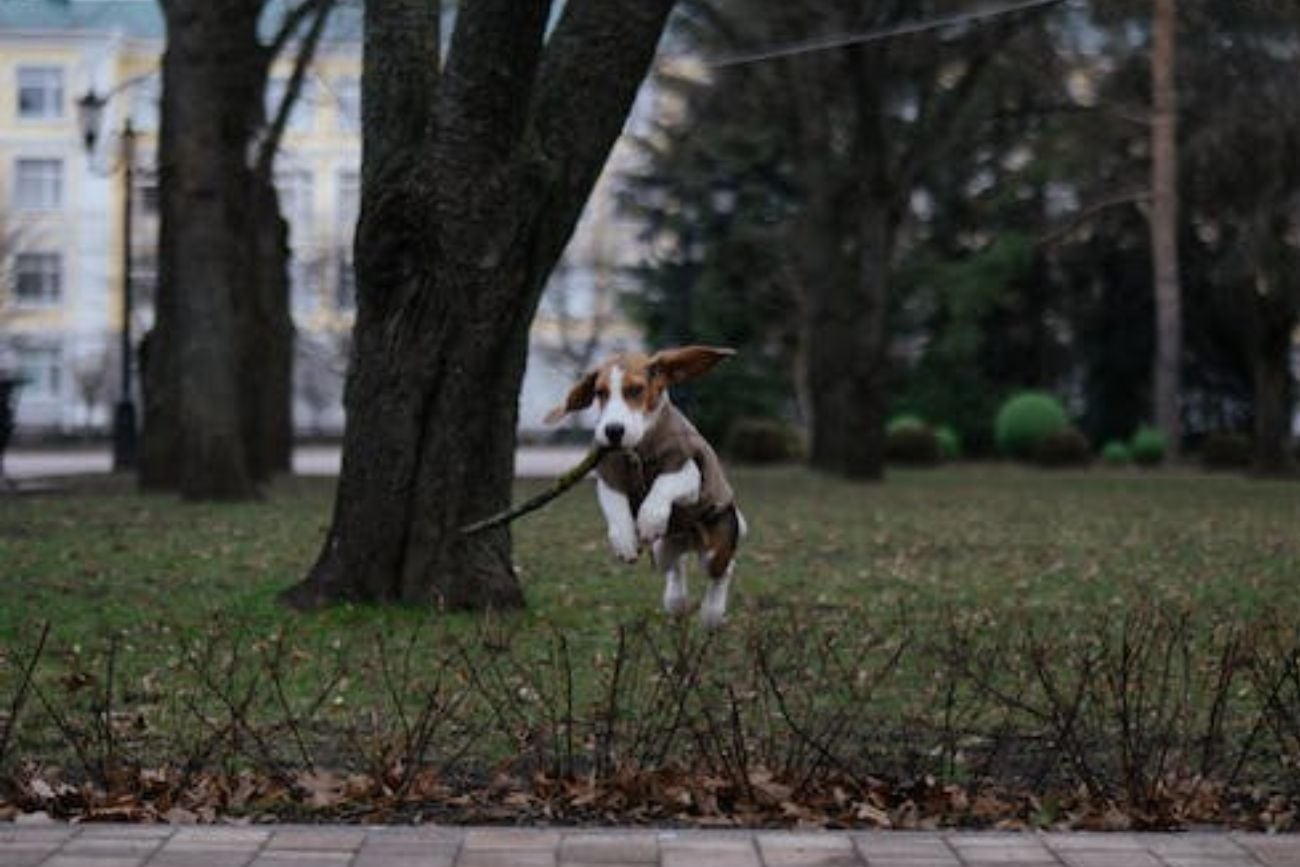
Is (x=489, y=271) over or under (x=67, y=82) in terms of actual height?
under

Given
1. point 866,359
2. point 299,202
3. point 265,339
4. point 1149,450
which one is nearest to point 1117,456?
point 1149,450

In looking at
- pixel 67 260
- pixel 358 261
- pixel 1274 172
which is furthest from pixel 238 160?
pixel 67 260

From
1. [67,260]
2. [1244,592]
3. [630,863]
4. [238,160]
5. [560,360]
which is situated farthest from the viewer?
[67,260]

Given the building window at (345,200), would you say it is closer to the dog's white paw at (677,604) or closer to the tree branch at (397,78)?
the tree branch at (397,78)

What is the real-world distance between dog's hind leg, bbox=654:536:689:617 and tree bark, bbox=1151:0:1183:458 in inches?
1264

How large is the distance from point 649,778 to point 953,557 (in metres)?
10.8

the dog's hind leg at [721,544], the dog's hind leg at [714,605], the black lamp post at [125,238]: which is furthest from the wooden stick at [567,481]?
the black lamp post at [125,238]

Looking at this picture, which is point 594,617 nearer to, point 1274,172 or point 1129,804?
point 1129,804

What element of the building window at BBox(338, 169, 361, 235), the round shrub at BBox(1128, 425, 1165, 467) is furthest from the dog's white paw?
the building window at BBox(338, 169, 361, 235)

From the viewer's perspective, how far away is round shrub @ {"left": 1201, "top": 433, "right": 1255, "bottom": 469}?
4656cm

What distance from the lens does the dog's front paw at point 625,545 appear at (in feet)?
20.5

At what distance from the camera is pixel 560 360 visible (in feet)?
228

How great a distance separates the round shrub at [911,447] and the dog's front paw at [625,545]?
41.6 m

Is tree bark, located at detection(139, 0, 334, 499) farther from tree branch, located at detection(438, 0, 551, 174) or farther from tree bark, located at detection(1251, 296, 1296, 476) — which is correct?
tree bark, located at detection(1251, 296, 1296, 476)
